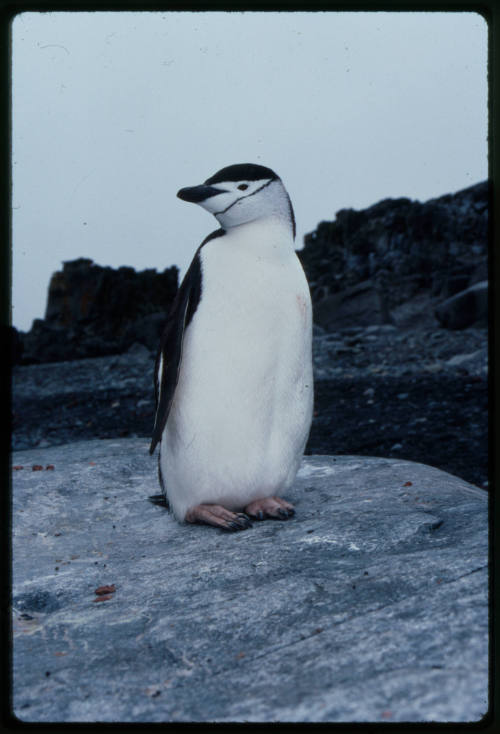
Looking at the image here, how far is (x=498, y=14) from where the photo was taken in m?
1.53

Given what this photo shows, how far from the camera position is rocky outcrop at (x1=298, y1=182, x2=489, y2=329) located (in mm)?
10836

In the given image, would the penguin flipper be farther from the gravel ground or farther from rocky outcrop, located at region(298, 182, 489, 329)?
rocky outcrop, located at region(298, 182, 489, 329)

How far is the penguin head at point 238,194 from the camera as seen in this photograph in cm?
232

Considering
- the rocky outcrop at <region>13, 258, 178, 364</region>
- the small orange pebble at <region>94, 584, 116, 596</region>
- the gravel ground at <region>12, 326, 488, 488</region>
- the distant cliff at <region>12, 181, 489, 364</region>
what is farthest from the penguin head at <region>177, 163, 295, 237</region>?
the rocky outcrop at <region>13, 258, 178, 364</region>


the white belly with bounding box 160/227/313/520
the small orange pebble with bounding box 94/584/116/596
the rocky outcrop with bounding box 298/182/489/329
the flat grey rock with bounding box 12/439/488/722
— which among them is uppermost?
the rocky outcrop with bounding box 298/182/489/329

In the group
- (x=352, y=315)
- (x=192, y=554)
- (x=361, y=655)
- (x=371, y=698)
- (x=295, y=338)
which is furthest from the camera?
(x=352, y=315)

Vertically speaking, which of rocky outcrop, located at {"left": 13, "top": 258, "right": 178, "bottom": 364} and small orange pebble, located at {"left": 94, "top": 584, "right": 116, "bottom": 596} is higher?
rocky outcrop, located at {"left": 13, "top": 258, "right": 178, "bottom": 364}

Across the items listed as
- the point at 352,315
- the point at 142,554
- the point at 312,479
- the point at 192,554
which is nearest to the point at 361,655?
the point at 192,554

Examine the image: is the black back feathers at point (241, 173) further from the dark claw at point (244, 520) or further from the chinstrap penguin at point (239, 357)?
the dark claw at point (244, 520)

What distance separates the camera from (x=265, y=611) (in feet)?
5.32

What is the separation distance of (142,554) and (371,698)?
1226mm

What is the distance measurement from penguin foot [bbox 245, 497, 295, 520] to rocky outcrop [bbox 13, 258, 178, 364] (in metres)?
9.23

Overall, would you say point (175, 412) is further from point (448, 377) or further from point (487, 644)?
point (448, 377)

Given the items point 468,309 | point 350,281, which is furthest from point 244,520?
point 350,281
